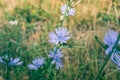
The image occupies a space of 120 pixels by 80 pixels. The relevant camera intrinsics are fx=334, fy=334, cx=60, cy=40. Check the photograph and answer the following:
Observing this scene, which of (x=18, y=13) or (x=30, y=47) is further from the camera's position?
(x=18, y=13)

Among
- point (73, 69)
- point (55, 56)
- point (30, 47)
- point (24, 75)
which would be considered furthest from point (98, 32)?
point (55, 56)

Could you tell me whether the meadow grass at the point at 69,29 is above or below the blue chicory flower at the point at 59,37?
above

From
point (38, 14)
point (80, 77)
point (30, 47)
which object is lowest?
point (80, 77)

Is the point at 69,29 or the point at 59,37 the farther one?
the point at 69,29

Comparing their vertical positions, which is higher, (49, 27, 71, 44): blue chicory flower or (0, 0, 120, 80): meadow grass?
(0, 0, 120, 80): meadow grass

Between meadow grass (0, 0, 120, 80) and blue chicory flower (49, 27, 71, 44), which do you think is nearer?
blue chicory flower (49, 27, 71, 44)

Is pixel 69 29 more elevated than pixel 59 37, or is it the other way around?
pixel 69 29

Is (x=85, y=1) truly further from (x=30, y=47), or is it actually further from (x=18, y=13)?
(x=30, y=47)

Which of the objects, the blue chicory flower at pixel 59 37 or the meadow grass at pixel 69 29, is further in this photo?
the meadow grass at pixel 69 29
